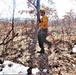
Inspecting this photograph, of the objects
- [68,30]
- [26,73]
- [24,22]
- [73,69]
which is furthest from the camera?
[68,30]

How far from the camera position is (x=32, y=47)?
8.91 meters

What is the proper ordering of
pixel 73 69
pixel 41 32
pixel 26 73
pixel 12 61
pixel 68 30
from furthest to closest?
pixel 68 30, pixel 41 32, pixel 12 61, pixel 73 69, pixel 26 73

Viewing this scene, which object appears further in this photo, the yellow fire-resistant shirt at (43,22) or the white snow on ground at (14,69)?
the yellow fire-resistant shirt at (43,22)

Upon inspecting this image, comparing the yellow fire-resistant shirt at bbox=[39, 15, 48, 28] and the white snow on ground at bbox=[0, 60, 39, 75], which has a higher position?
the yellow fire-resistant shirt at bbox=[39, 15, 48, 28]

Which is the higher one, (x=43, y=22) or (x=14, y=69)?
(x=43, y=22)

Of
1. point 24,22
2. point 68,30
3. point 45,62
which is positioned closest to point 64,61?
point 45,62

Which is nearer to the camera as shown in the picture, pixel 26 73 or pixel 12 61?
pixel 26 73

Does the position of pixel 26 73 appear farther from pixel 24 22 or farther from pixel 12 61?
pixel 24 22

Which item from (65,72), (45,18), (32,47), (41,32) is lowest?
(65,72)

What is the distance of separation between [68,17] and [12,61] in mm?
10360

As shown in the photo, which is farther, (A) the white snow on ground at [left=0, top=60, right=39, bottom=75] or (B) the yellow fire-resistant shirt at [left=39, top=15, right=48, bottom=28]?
(B) the yellow fire-resistant shirt at [left=39, top=15, right=48, bottom=28]

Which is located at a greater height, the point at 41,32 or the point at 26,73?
the point at 41,32

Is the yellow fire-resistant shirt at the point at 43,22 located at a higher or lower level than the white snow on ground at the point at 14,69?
higher

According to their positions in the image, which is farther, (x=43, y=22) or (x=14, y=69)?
(x=43, y=22)
